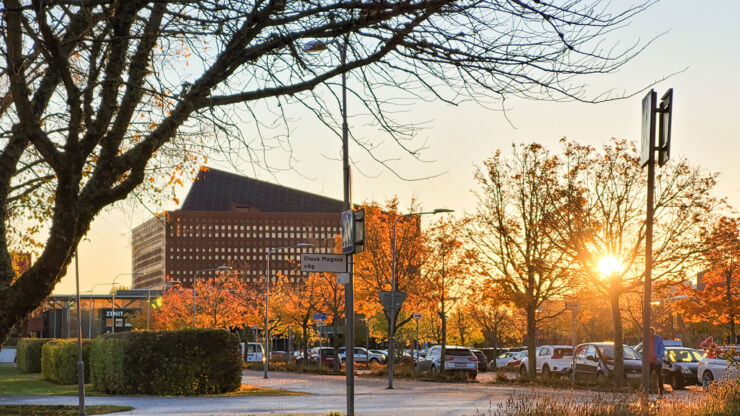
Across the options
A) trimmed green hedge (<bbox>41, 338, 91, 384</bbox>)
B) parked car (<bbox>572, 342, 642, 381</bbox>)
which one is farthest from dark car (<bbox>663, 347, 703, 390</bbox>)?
trimmed green hedge (<bbox>41, 338, 91, 384</bbox>)

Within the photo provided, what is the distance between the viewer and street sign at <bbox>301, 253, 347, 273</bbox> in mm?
15047

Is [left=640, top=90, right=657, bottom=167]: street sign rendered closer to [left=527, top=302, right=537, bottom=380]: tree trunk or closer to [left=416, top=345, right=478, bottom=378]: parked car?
[left=527, top=302, right=537, bottom=380]: tree trunk

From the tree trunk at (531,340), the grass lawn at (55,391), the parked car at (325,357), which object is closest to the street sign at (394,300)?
the grass lawn at (55,391)

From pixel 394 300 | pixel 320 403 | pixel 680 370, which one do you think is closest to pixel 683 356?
pixel 680 370

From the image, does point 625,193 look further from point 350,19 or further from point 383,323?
point 383,323

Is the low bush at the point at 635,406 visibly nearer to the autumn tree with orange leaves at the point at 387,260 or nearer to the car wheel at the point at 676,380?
the car wheel at the point at 676,380

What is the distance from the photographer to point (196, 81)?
9555 millimetres

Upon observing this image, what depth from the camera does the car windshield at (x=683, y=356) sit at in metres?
33.2

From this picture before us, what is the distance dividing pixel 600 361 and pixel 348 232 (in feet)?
70.3

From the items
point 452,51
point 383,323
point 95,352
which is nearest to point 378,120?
point 452,51

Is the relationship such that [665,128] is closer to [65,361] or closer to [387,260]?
[65,361]

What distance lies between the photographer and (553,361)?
135ft

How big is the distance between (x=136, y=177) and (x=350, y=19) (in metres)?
2.58

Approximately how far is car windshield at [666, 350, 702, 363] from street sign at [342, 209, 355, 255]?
69.2ft
